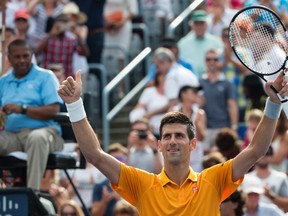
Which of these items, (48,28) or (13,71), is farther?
(48,28)

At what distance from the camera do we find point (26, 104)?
11289mm

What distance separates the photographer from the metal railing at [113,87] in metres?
16.9

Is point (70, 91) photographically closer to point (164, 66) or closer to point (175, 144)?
point (175, 144)

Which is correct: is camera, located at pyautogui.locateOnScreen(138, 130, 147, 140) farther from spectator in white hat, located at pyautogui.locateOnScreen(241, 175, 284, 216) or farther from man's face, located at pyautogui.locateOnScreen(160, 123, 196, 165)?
man's face, located at pyautogui.locateOnScreen(160, 123, 196, 165)

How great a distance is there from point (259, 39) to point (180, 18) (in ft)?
37.5

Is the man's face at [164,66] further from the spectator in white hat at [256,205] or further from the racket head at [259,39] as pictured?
the racket head at [259,39]

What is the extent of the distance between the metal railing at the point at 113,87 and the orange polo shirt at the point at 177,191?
8139 millimetres

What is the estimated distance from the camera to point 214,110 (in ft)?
53.4

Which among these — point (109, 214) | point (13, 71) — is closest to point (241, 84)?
point (109, 214)

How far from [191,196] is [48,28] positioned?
33.5 feet

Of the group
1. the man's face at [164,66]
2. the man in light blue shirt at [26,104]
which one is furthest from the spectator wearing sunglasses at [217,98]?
the man in light blue shirt at [26,104]

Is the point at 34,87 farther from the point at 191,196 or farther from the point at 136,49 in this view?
the point at 136,49

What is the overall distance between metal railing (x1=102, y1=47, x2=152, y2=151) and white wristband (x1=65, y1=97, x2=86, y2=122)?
8219mm

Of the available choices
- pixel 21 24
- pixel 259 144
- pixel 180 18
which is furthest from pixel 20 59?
pixel 180 18
